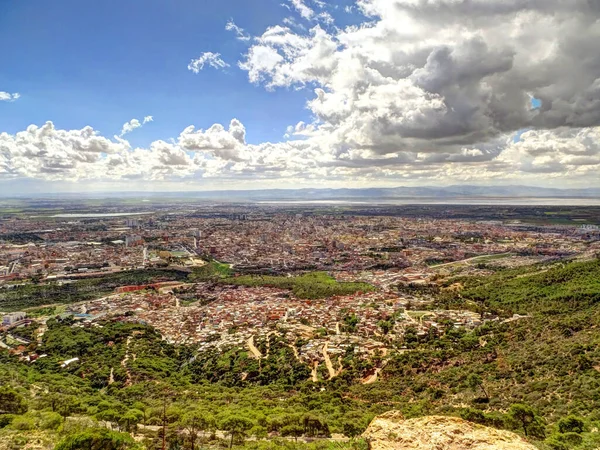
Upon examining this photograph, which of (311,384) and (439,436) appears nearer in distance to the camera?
(439,436)

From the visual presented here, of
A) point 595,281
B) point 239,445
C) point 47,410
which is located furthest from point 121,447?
point 595,281

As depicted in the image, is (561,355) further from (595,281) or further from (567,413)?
(595,281)

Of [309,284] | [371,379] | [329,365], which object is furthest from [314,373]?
[309,284]

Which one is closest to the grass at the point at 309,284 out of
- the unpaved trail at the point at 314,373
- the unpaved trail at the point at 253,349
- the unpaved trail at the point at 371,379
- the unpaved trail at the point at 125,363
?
the unpaved trail at the point at 253,349

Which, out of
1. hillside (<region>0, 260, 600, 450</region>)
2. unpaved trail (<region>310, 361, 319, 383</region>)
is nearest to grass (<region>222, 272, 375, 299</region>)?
hillside (<region>0, 260, 600, 450</region>)

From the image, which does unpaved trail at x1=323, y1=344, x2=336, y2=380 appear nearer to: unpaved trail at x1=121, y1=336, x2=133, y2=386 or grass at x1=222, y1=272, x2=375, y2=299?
unpaved trail at x1=121, y1=336, x2=133, y2=386

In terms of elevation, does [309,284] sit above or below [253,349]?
above

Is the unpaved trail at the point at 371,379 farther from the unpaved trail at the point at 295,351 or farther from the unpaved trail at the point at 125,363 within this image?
the unpaved trail at the point at 125,363

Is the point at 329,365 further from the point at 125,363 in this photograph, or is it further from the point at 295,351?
the point at 125,363

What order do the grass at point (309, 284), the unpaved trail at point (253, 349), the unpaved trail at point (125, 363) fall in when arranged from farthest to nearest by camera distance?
the grass at point (309, 284) < the unpaved trail at point (253, 349) < the unpaved trail at point (125, 363)
